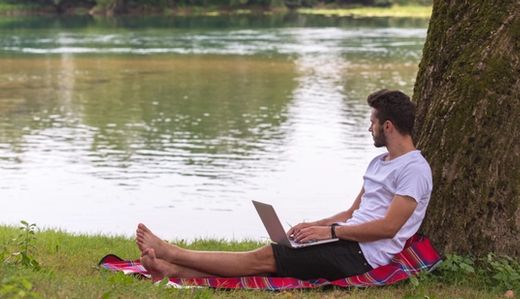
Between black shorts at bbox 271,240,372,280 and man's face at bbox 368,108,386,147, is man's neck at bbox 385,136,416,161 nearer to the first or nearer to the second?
man's face at bbox 368,108,386,147

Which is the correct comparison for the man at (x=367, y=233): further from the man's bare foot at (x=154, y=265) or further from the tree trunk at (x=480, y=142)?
the tree trunk at (x=480, y=142)

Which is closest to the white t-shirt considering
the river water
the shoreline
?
the river water

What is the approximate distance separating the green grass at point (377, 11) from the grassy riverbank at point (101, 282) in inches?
2929

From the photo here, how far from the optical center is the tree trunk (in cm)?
611

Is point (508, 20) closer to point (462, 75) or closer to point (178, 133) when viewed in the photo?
point (462, 75)

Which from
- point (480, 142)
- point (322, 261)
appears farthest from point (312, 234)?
point (480, 142)

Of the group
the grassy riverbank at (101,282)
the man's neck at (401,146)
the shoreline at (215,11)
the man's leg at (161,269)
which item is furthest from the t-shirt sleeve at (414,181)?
the shoreline at (215,11)

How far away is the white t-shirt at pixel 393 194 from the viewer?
219 inches

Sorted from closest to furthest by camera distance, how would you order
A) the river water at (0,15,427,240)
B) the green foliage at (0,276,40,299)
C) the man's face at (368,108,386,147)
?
the green foliage at (0,276,40,299) < the man's face at (368,108,386,147) < the river water at (0,15,427,240)

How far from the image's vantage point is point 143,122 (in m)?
21.5

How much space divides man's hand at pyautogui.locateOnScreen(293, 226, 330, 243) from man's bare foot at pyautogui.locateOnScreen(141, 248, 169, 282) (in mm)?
825

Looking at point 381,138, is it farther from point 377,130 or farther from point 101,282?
point 101,282

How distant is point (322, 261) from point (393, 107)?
1007 millimetres

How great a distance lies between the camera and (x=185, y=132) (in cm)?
2014
